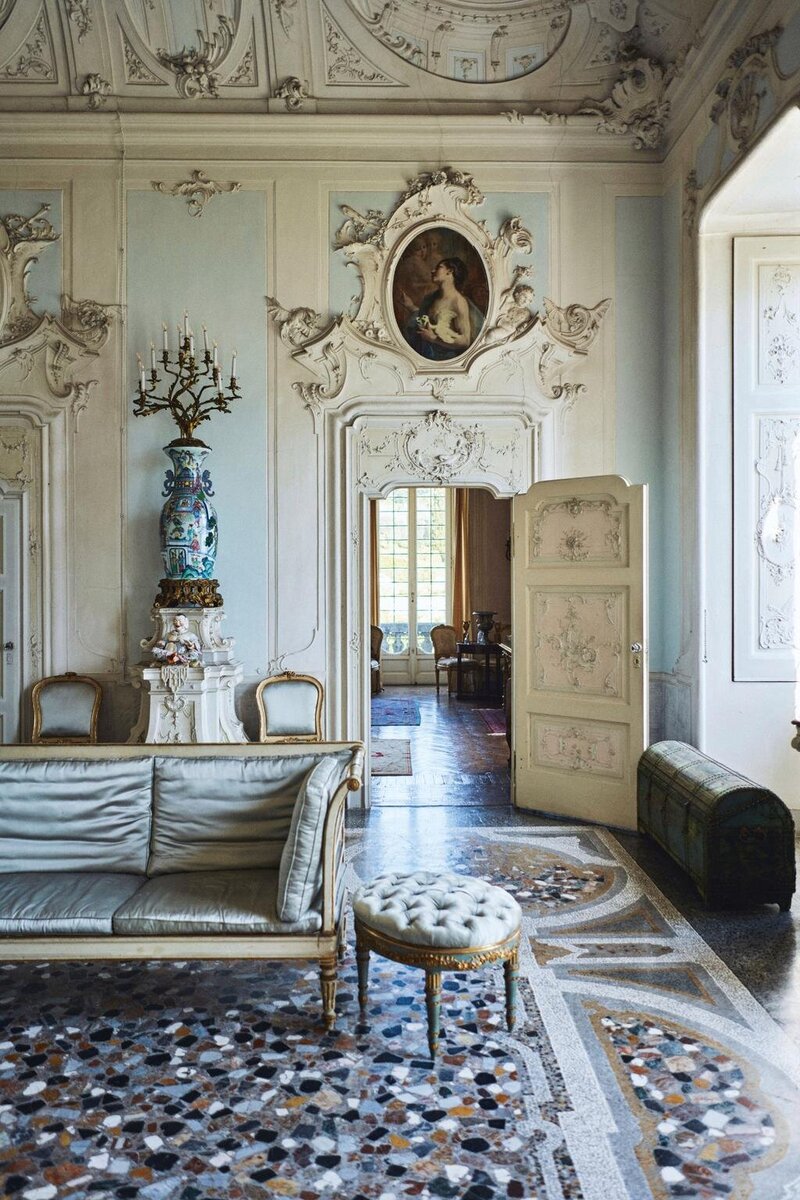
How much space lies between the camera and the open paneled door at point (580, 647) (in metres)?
5.66

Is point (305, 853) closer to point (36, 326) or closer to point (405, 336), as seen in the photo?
point (405, 336)

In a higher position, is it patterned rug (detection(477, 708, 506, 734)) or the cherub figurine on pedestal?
the cherub figurine on pedestal

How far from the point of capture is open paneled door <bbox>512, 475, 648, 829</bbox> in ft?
18.6

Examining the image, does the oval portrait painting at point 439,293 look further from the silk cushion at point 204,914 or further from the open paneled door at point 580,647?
the silk cushion at point 204,914

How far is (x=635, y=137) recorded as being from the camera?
21.1 ft

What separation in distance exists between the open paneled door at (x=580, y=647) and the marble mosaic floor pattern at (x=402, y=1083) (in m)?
1.90

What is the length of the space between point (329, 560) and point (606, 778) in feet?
8.24

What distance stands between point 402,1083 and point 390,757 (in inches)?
207

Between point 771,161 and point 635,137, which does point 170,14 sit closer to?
point 635,137

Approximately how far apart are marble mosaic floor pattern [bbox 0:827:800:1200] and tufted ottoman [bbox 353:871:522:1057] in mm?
233

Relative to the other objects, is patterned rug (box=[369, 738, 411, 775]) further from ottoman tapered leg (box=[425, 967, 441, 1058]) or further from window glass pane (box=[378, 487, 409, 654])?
window glass pane (box=[378, 487, 409, 654])

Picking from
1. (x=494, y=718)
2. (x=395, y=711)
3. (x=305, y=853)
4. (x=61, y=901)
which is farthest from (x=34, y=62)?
(x=494, y=718)

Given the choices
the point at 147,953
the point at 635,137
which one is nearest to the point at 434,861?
the point at 147,953

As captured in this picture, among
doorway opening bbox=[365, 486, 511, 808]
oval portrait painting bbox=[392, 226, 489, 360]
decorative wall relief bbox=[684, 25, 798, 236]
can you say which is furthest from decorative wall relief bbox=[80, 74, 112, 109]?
doorway opening bbox=[365, 486, 511, 808]
